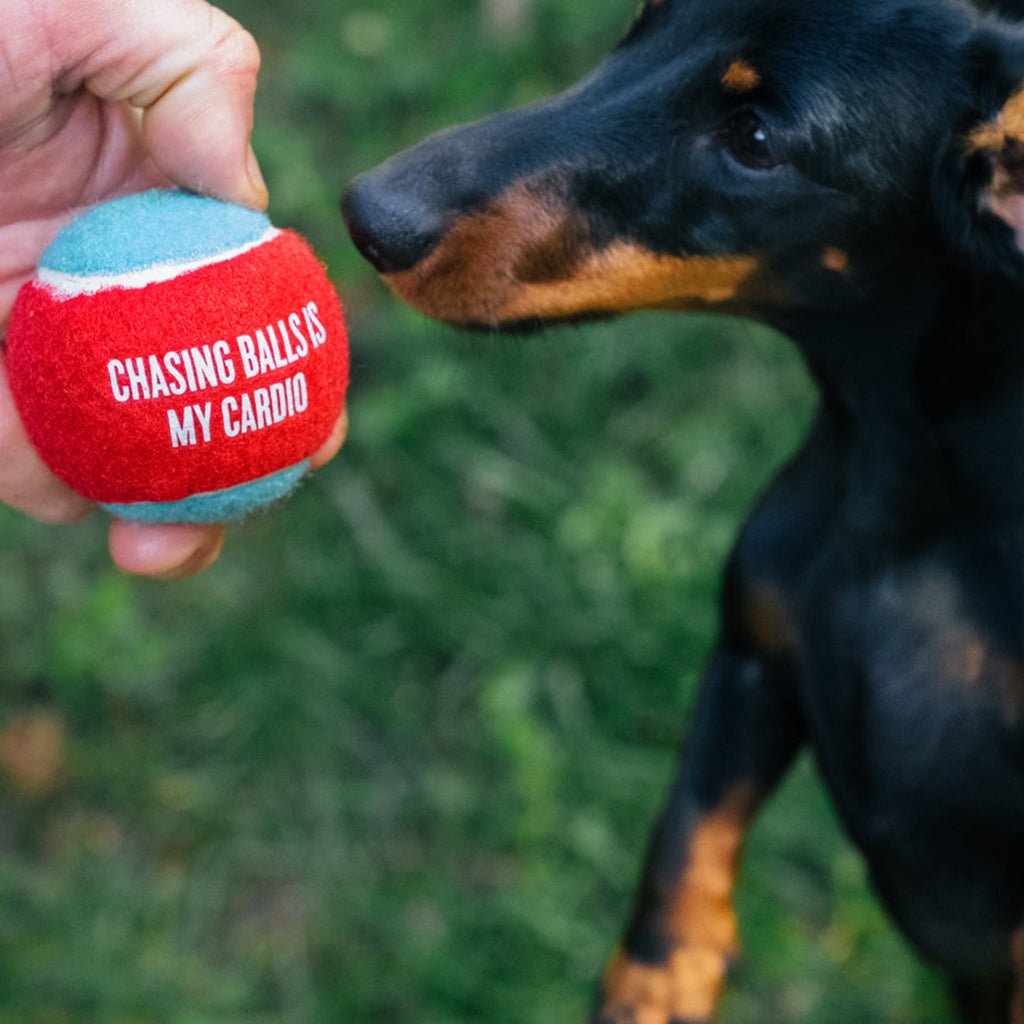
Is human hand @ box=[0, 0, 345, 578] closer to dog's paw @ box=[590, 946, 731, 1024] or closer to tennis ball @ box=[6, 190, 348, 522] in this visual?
tennis ball @ box=[6, 190, 348, 522]

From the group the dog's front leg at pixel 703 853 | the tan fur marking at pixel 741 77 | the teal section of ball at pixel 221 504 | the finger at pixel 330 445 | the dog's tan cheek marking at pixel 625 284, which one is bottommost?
the dog's front leg at pixel 703 853

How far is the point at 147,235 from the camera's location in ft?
5.58

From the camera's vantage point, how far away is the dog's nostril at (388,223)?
1907mm

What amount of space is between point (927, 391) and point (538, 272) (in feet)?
1.82

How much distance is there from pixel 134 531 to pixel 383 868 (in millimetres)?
1172

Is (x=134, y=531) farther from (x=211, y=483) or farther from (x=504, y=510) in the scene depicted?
(x=504, y=510)

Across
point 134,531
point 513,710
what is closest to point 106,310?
point 134,531

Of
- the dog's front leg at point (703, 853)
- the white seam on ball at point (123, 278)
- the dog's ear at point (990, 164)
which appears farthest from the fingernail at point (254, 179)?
the dog's front leg at point (703, 853)

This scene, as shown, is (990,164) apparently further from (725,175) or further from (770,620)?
(770,620)

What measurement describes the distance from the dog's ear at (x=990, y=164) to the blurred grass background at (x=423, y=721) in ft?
4.48

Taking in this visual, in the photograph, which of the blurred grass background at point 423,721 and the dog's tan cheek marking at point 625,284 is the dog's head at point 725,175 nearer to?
the dog's tan cheek marking at point 625,284

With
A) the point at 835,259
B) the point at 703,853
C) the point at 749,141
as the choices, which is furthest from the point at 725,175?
the point at 703,853

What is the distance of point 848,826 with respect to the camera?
2232mm

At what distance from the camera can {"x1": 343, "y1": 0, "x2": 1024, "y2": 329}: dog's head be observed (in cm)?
181
